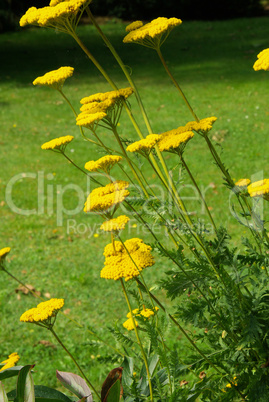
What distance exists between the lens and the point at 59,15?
1.63 meters

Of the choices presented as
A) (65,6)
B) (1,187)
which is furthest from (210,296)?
(1,187)

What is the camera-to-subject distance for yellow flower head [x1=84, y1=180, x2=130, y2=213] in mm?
1481

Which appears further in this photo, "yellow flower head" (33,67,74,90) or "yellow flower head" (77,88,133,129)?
"yellow flower head" (33,67,74,90)

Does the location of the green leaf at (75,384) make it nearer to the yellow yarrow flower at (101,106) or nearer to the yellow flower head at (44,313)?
the yellow flower head at (44,313)

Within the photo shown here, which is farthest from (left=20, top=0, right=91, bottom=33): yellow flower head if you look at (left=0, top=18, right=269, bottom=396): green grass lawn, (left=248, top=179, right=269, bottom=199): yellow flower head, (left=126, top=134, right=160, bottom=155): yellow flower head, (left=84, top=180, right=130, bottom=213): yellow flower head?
(left=248, top=179, right=269, bottom=199): yellow flower head

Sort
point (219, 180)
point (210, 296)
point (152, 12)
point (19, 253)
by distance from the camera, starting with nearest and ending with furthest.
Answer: point (210, 296), point (19, 253), point (219, 180), point (152, 12)

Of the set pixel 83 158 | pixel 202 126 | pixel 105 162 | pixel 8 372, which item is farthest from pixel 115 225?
pixel 83 158

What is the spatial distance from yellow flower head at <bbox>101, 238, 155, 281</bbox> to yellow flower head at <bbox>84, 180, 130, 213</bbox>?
5.1 inches

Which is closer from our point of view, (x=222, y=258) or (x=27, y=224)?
(x=222, y=258)

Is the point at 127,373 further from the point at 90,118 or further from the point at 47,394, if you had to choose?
the point at 90,118

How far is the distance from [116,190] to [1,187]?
461 centimetres

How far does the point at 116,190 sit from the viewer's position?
157 centimetres

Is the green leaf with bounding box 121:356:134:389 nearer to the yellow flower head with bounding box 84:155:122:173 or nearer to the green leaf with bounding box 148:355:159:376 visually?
the green leaf with bounding box 148:355:159:376

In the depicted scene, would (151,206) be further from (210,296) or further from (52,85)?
(52,85)
